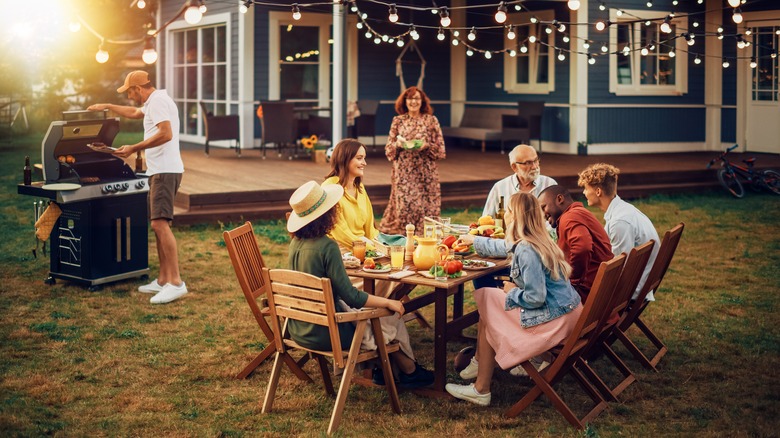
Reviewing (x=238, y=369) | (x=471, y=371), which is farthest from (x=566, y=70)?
(x=238, y=369)

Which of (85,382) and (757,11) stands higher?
(757,11)

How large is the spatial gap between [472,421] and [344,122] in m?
8.32

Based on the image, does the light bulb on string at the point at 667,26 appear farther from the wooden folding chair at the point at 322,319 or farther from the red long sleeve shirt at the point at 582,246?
the wooden folding chair at the point at 322,319

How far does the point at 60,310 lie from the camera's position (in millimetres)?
6660

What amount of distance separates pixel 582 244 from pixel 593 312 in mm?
609

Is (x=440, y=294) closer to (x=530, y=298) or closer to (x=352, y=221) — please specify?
(x=530, y=298)

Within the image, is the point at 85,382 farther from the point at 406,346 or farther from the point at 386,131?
the point at 386,131

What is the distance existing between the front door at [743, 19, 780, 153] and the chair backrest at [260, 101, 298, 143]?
759 centimetres

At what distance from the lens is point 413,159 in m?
8.88

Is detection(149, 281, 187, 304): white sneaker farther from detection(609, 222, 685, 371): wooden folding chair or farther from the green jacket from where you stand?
detection(609, 222, 685, 371): wooden folding chair

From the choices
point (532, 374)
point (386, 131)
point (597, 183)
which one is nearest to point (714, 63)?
point (386, 131)

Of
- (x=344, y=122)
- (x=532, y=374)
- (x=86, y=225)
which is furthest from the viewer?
(x=344, y=122)

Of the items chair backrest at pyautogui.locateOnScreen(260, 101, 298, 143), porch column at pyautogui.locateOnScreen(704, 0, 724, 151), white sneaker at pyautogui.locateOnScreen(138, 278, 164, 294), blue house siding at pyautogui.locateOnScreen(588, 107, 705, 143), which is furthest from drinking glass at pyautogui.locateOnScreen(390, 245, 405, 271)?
porch column at pyautogui.locateOnScreen(704, 0, 724, 151)

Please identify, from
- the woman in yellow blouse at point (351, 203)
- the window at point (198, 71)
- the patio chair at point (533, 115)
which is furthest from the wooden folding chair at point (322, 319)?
the window at point (198, 71)
